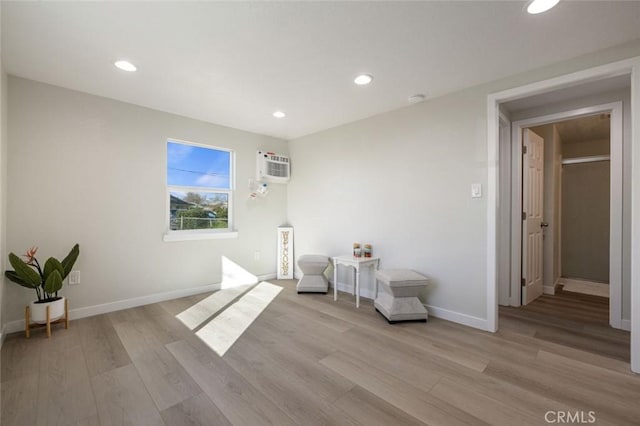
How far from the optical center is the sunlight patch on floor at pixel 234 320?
88.4 inches

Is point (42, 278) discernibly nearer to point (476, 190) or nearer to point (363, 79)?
point (363, 79)

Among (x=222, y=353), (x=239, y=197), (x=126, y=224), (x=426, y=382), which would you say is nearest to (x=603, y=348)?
(x=426, y=382)

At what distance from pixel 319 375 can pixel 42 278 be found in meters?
2.57

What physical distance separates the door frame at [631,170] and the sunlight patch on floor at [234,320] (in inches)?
90.2

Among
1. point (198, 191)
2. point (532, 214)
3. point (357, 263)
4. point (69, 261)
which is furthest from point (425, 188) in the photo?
point (69, 261)

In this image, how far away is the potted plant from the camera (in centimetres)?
221

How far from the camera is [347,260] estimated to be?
10.5 feet

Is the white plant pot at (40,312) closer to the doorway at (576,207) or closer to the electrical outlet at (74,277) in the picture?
the electrical outlet at (74,277)

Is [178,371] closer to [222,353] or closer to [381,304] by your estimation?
[222,353]

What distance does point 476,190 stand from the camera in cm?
254

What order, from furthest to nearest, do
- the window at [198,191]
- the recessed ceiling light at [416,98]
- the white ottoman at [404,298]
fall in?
the window at [198,191]
the recessed ceiling light at [416,98]
the white ottoman at [404,298]

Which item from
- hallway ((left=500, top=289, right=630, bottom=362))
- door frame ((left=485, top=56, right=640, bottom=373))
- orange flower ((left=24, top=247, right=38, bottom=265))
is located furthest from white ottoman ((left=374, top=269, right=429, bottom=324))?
orange flower ((left=24, top=247, right=38, bottom=265))

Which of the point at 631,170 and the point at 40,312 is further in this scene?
the point at 40,312

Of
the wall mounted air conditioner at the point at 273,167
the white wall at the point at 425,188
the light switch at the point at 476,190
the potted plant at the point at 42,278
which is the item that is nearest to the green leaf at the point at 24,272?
the potted plant at the point at 42,278
